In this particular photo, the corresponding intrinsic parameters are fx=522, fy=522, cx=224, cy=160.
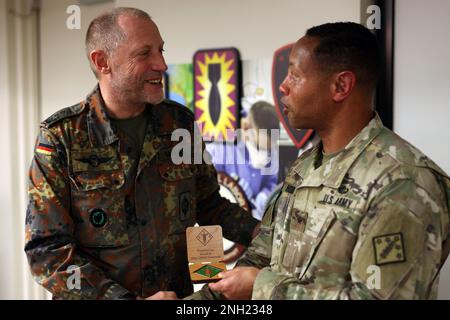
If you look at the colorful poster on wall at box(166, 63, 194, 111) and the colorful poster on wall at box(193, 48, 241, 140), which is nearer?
the colorful poster on wall at box(193, 48, 241, 140)

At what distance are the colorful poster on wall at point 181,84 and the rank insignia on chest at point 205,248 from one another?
1.16 m

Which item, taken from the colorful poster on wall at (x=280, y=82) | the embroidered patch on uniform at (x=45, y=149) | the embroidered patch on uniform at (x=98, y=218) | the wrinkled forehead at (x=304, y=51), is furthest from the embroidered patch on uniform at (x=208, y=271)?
the colorful poster on wall at (x=280, y=82)

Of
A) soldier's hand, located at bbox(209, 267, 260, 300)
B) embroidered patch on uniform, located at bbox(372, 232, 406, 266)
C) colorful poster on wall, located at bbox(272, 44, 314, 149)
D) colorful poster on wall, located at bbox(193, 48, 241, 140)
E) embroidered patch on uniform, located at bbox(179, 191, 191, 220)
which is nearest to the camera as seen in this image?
embroidered patch on uniform, located at bbox(372, 232, 406, 266)

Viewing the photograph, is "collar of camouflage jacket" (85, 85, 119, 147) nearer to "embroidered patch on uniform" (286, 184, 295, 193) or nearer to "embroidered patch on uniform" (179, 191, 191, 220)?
"embroidered patch on uniform" (179, 191, 191, 220)

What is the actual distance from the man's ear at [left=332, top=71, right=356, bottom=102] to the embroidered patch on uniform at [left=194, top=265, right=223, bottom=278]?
0.71 metres

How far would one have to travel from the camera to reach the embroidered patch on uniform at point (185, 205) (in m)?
1.96

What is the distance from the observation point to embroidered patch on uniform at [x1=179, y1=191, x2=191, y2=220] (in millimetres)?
1963

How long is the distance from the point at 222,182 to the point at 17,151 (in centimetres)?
191

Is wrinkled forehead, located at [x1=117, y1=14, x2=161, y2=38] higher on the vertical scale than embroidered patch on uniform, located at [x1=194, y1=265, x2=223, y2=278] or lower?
higher

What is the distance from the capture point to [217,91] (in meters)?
2.79

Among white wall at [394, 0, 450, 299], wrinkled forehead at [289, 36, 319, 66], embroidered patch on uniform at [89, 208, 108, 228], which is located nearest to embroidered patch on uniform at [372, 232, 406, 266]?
wrinkled forehead at [289, 36, 319, 66]

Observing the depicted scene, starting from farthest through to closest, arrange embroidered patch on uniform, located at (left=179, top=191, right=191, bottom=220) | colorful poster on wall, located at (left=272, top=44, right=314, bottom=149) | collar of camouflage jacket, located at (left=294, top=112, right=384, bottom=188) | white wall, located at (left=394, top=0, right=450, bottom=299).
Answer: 1. colorful poster on wall, located at (left=272, top=44, right=314, bottom=149)
2. white wall, located at (left=394, top=0, right=450, bottom=299)
3. embroidered patch on uniform, located at (left=179, top=191, right=191, bottom=220)
4. collar of camouflage jacket, located at (left=294, top=112, right=384, bottom=188)

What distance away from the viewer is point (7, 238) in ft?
13.0
